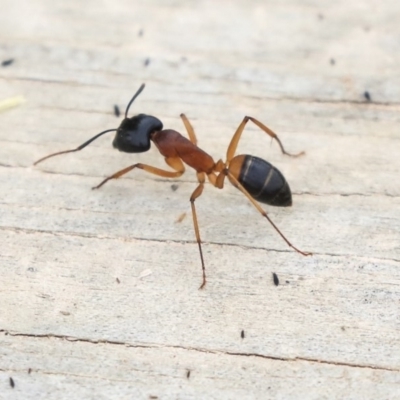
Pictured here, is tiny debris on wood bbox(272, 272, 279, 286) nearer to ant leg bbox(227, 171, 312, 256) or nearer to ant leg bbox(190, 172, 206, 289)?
ant leg bbox(227, 171, 312, 256)

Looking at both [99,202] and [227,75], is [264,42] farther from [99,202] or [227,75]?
[99,202]

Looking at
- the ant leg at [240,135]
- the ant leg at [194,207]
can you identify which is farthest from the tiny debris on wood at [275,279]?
the ant leg at [240,135]

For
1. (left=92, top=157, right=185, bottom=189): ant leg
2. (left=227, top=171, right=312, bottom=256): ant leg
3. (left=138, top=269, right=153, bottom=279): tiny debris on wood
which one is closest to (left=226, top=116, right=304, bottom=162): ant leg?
(left=227, top=171, right=312, bottom=256): ant leg

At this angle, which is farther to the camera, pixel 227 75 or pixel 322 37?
pixel 322 37

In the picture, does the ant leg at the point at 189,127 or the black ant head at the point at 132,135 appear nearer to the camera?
the black ant head at the point at 132,135

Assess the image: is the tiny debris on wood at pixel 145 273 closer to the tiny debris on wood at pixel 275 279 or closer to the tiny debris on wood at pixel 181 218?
the tiny debris on wood at pixel 181 218

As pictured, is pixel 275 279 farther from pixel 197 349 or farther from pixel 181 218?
pixel 181 218

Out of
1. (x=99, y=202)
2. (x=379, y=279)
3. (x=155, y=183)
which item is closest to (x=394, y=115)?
(x=379, y=279)
